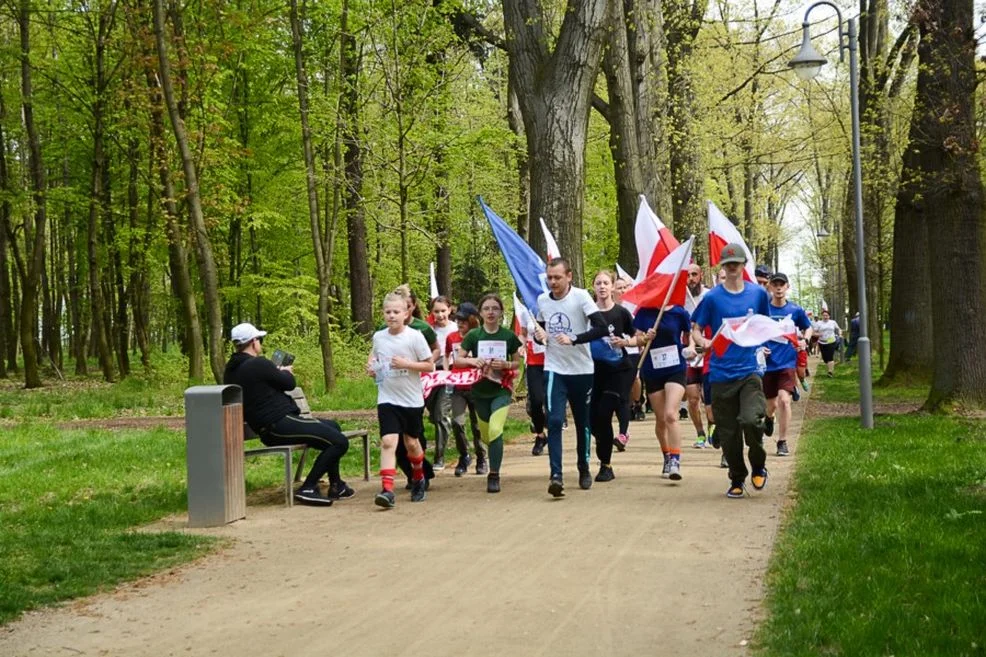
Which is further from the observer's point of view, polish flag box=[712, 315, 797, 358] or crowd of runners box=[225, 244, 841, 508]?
crowd of runners box=[225, 244, 841, 508]

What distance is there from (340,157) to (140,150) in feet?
28.3

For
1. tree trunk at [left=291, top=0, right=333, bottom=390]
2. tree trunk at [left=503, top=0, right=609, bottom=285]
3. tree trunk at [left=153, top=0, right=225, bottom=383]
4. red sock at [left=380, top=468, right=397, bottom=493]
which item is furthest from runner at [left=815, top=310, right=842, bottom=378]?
red sock at [left=380, top=468, right=397, bottom=493]

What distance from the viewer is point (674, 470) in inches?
442

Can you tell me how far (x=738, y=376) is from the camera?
10.0 metres

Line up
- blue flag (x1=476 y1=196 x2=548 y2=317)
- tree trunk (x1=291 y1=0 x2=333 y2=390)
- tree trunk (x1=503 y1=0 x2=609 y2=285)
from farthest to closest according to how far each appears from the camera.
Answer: tree trunk (x1=291 y1=0 x2=333 y2=390) → tree trunk (x1=503 y1=0 x2=609 y2=285) → blue flag (x1=476 y1=196 x2=548 y2=317)

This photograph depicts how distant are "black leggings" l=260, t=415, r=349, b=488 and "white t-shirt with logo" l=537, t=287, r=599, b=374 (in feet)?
6.68

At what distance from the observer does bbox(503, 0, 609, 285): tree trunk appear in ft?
53.9

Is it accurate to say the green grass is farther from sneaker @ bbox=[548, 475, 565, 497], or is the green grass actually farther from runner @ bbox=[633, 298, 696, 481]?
sneaker @ bbox=[548, 475, 565, 497]

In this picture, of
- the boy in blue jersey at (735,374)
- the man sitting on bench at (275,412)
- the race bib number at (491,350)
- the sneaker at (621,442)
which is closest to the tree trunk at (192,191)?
the sneaker at (621,442)

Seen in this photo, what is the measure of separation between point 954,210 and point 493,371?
327 inches

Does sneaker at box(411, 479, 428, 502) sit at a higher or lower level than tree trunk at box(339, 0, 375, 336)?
lower

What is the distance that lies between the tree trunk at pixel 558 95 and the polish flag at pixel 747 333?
709 centimetres

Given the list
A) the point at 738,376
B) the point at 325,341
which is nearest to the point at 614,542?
the point at 738,376

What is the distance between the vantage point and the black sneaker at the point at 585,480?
1083 centimetres
